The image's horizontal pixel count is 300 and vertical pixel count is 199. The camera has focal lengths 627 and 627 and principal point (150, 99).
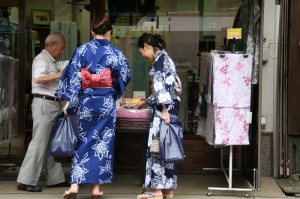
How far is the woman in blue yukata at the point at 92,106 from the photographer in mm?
6414

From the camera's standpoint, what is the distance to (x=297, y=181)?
783 centimetres

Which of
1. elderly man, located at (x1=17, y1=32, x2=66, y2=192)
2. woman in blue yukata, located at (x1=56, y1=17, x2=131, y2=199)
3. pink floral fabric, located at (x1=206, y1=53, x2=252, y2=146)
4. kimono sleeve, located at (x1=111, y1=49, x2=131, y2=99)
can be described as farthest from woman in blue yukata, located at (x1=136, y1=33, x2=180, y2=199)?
elderly man, located at (x1=17, y1=32, x2=66, y2=192)

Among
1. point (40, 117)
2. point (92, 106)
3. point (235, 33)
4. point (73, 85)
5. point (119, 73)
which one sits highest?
point (235, 33)

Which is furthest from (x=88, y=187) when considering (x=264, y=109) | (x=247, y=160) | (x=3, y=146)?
(x=264, y=109)

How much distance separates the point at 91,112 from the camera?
6414mm

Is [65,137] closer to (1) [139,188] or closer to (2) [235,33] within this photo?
(1) [139,188]

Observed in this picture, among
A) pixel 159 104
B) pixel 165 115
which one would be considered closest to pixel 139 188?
pixel 165 115

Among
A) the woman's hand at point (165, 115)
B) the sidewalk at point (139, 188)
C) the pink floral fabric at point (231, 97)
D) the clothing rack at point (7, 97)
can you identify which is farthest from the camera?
the clothing rack at point (7, 97)

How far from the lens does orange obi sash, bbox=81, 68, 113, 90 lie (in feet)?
21.0

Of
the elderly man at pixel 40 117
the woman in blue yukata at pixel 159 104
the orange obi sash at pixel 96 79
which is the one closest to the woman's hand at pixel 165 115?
the woman in blue yukata at pixel 159 104

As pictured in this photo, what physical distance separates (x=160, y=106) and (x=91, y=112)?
2.35ft

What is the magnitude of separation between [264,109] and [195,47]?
120 cm

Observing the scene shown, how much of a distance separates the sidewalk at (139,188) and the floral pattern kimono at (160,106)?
0.39 m

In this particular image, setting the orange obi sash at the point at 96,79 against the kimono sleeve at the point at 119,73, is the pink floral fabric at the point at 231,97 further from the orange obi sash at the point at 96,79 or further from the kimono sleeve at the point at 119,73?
the orange obi sash at the point at 96,79
